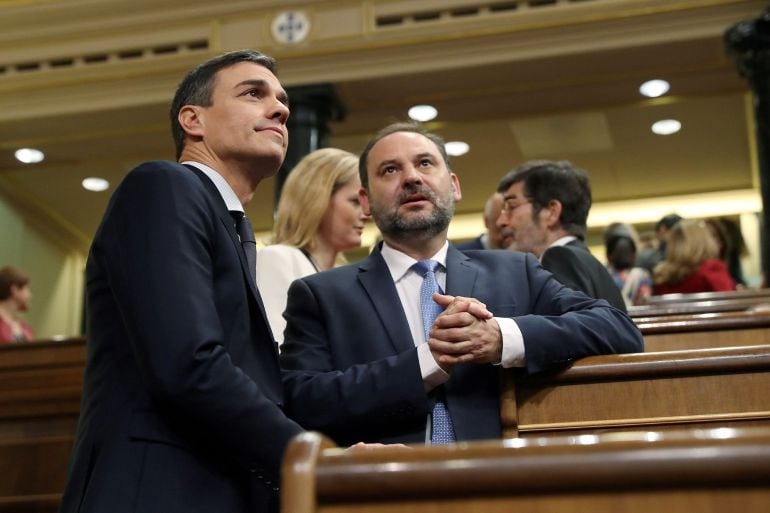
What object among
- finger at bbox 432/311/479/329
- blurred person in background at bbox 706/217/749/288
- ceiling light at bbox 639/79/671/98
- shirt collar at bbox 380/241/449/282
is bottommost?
finger at bbox 432/311/479/329

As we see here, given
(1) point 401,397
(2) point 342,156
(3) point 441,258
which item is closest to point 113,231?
(1) point 401,397

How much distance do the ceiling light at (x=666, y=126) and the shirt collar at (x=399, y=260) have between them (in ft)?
19.9

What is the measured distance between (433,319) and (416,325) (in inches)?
1.7

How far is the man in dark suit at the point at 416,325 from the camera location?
1.78m

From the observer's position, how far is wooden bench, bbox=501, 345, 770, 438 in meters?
1.73

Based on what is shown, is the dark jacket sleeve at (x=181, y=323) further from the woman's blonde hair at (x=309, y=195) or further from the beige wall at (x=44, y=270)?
the beige wall at (x=44, y=270)

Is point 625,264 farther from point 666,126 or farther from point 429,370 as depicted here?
point 429,370

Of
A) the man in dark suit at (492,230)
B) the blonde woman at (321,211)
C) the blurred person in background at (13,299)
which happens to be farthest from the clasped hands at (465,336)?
the blurred person in background at (13,299)

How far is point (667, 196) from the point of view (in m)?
9.40

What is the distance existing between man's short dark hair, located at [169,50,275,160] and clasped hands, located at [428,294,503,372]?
59 cm

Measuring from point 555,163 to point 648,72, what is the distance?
392 cm

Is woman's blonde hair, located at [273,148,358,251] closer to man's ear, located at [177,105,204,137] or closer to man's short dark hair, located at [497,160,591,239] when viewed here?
man's short dark hair, located at [497,160,591,239]

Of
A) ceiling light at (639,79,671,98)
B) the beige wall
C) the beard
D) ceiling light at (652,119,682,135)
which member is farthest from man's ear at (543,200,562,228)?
the beige wall

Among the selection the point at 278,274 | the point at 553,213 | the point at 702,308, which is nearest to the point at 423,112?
the point at 702,308
